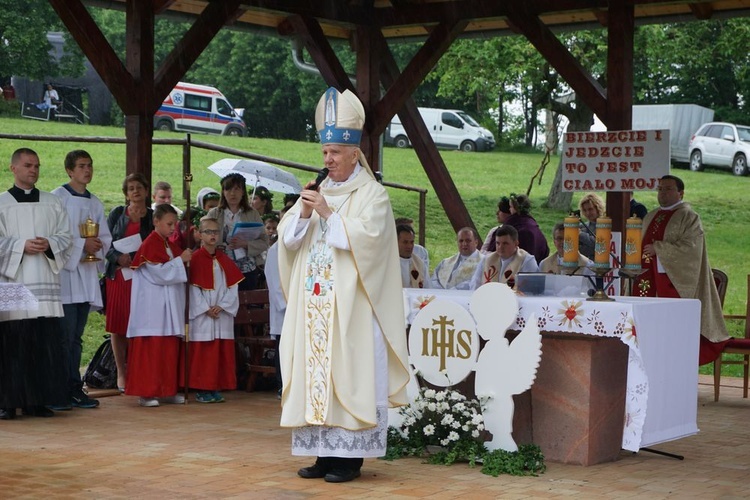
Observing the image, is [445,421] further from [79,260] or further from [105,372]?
[105,372]

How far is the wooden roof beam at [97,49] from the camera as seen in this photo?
9781mm

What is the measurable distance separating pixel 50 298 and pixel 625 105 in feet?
18.1

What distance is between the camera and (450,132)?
115 feet

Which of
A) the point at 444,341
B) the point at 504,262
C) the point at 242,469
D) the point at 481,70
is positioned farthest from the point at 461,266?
the point at 481,70

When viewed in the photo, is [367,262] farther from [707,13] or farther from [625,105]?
[707,13]

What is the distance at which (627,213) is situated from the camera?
11.2m

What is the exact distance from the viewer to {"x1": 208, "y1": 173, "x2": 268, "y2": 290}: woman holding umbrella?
10547 mm

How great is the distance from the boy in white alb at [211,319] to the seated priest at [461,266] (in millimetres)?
1821

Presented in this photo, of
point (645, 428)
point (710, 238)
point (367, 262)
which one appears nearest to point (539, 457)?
point (645, 428)

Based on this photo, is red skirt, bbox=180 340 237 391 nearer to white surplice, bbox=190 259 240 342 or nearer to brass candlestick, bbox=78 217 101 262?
white surplice, bbox=190 259 240 342

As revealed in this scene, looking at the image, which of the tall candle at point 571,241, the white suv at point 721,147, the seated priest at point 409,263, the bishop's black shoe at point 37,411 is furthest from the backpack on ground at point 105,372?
the white suv at point 721,147

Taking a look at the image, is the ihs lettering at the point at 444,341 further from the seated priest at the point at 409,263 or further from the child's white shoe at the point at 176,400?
the seated priest at the point at 409,263

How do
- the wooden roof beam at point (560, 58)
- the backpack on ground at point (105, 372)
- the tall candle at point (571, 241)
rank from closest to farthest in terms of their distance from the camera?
the tall candle at point (571, 241)
the backpack on ground at point (105, 372)
the wooden roof beam at point (560, 58)

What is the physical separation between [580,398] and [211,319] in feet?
12.1
